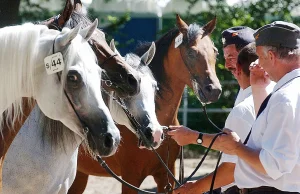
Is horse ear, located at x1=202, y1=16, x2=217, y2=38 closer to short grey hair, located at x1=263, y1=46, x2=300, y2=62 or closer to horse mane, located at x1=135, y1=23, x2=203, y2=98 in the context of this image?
horse mane, located at x1=135, y1=23, x2=203, y2=98

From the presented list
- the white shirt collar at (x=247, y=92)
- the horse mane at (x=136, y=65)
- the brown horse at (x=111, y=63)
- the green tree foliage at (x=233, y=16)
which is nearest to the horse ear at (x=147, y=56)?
the horse mane at (x=136, y=65)

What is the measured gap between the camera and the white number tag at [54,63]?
11.8 ft

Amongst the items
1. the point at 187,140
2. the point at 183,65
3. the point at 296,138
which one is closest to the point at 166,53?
the point at 183,65

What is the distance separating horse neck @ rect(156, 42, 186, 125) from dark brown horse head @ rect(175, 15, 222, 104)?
0.27ft

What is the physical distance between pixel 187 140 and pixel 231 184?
36.4 inches

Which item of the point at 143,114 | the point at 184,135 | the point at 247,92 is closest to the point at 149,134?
the point at 143,114

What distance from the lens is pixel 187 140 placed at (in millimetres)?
3721

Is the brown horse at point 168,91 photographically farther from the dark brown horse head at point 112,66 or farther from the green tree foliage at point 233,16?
the green tree foliage at point 233,16

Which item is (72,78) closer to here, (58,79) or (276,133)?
(58,79)

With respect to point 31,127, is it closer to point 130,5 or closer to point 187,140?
point 187,140

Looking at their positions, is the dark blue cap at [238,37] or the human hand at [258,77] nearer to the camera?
the human hand at [258,77]

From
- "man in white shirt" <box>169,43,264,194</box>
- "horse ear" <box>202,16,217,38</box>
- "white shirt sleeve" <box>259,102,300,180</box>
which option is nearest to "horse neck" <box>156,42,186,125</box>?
"horse ear" <box>202,16,217,38</box>

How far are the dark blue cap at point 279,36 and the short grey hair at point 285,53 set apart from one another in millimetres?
15

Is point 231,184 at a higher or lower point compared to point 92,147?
lower
